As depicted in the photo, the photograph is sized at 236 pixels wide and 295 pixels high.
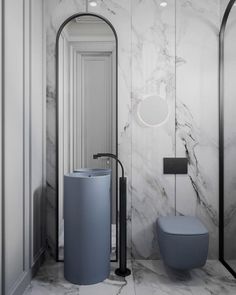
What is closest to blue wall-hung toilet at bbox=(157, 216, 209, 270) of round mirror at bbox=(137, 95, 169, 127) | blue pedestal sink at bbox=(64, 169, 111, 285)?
blue pedestal sink at bbox=(64, 169, 111, 285)

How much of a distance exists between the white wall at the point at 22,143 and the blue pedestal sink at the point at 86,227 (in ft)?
0.88

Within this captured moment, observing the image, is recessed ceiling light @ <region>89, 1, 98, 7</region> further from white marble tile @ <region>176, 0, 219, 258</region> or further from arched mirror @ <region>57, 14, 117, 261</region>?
white marble tile @ <region>176, 0, 219, 258</region>

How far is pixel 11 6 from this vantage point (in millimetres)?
1470

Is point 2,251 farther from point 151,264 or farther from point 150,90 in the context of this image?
point 150,90

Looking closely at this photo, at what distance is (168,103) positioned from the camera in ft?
6.95

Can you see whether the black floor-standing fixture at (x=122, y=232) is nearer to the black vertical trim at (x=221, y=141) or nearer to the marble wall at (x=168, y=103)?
the marble wall at (x=168, y=103)

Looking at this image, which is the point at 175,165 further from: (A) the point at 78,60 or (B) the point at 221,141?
(A) the point at 78,60

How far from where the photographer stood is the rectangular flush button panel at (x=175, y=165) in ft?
6.91

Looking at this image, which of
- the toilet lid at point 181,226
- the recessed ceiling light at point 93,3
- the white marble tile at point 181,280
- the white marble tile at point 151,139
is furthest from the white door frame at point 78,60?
the white marble tile at point 181,280

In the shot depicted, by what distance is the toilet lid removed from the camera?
1.66 m

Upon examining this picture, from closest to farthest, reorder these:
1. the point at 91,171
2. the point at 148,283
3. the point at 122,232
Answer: the point at 148,283
the point at 122,232
the point at 91,171

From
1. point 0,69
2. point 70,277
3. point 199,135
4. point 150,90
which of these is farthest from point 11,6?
point 70,277

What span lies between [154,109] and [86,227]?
1061 millimetres

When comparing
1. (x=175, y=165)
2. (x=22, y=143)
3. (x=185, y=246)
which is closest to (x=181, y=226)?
(x=185, y=246)
